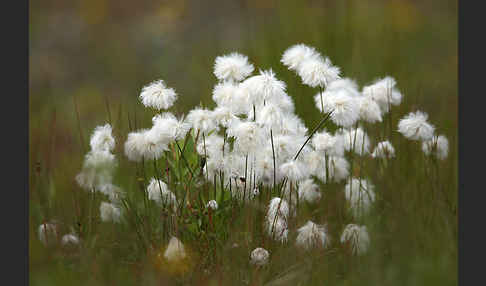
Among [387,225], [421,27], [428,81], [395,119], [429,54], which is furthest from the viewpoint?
[421,27]

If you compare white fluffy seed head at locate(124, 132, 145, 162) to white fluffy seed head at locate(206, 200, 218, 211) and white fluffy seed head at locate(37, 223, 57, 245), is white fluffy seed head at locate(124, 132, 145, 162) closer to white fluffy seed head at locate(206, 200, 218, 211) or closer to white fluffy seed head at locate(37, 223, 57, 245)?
white fluffy seed head at locate(206, 200, 218, 211)

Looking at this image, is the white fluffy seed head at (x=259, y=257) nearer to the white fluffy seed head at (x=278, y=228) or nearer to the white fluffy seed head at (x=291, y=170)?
the white fluffy seed head at (x=278, y=228)

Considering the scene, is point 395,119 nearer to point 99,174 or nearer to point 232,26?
point 99,174

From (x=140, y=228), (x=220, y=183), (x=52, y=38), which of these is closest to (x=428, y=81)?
(x=220, y=183)

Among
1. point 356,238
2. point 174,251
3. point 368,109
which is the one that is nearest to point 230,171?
point 174,251

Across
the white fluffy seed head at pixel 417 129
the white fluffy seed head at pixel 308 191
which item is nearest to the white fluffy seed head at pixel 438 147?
the white fluffy seed head at pixel 417 129

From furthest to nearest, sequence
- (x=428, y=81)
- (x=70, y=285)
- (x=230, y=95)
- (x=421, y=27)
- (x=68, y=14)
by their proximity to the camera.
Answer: (x=68, y=14) → (x=421, y=27) → (x=428, y=81) → (x=230, y=95) → (x=70, y=285)
